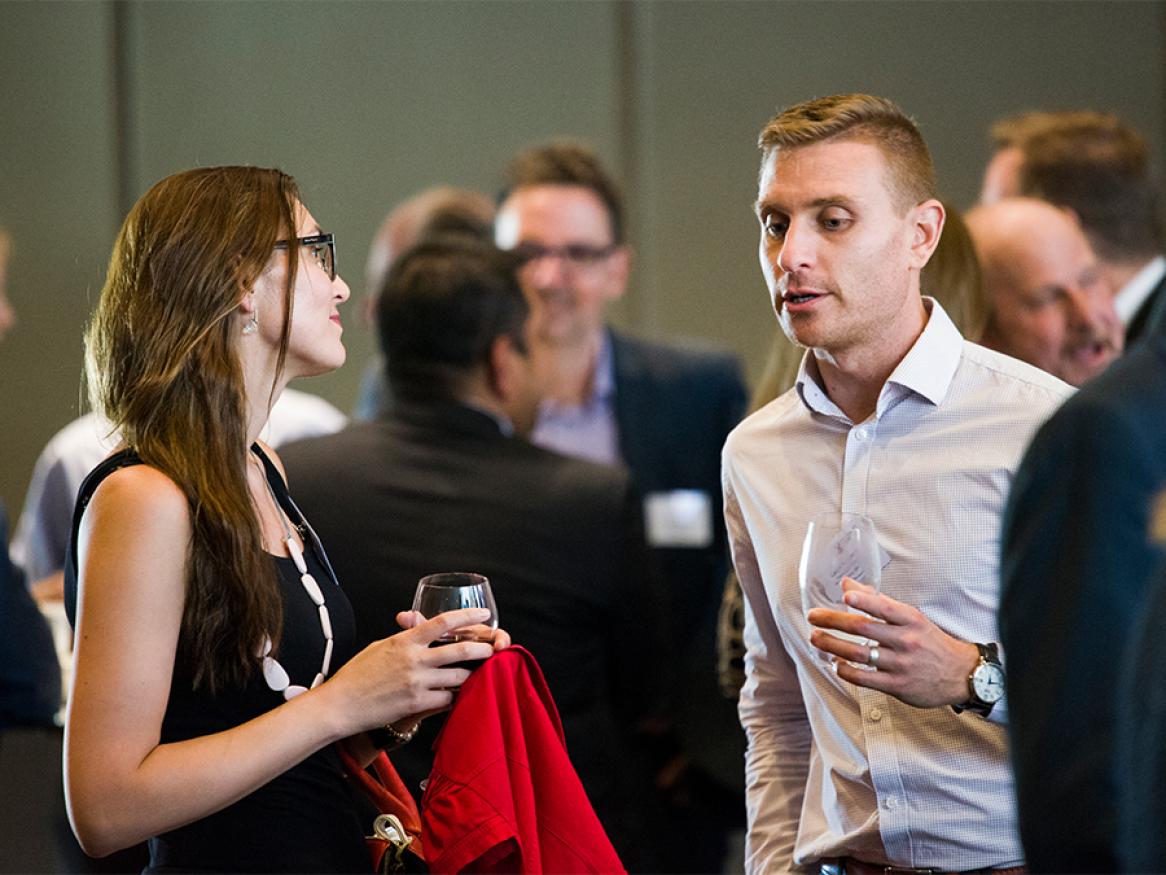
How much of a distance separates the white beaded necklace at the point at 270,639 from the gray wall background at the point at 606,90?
353cm

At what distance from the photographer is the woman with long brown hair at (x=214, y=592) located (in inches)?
59.7

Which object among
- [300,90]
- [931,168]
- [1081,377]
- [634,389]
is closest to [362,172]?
[300,90]

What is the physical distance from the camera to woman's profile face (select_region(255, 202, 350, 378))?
1718 millimetres

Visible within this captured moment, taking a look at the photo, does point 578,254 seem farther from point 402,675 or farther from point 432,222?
point 402,675

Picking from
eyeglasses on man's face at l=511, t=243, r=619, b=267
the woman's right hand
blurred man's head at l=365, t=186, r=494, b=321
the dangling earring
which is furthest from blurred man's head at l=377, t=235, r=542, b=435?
blurred man's head at l=365, t=186, r=494, b=321

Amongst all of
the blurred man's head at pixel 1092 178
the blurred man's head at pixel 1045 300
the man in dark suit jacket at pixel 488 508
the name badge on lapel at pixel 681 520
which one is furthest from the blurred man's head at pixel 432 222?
the blurred man's head at pixel 1045 300

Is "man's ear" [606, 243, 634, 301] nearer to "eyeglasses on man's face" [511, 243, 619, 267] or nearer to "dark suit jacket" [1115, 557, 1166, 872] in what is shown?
"eyeglasses on man's face" [511, 243, 619, 267]

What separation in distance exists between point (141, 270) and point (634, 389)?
2.63m

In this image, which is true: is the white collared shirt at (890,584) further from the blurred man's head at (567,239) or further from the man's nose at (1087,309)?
the blurred man's head at (567,239)

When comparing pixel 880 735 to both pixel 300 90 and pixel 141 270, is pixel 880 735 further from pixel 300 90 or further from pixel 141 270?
pixel 300 90

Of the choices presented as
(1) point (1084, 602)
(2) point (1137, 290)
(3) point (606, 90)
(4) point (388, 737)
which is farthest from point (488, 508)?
(3) point (606, 90)

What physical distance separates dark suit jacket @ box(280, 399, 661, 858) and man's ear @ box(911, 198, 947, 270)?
0.95 meters

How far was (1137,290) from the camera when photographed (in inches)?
147

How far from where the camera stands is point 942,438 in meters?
1.87
